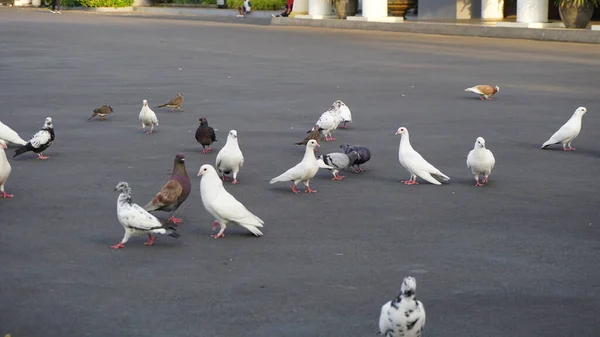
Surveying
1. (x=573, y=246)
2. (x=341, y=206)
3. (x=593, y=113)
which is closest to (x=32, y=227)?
(x=341, y=206)

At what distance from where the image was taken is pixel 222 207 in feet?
29.0

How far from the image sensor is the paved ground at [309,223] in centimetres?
708

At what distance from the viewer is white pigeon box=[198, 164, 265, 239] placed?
8.85 meters

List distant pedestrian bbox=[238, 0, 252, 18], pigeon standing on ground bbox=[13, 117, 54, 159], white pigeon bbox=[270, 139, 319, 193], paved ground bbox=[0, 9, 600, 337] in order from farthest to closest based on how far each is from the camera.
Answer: distant pedestrian bbox=[238, 0, 252, 18] → pigeon standing on ground bbox=[13, 117, 54, 159] → white pigeon bbox=[270, 139, 319, 193] → paved ground bbox=[0, 9, 600, 337]

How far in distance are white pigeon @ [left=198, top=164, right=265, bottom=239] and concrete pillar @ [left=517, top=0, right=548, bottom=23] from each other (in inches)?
1074

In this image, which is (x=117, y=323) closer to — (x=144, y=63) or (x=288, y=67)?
(x=288, y=67)

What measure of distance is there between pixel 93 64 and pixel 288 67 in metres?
4.91

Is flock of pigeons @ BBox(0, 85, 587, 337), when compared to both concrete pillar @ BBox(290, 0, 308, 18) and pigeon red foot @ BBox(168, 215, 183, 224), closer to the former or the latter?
pigeon red foot @ BBox(168, 215, 183, 224)

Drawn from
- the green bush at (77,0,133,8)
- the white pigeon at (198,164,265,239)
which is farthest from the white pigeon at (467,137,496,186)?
the green bush at (77,0,133,8)

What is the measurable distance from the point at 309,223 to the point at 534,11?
26679 mm

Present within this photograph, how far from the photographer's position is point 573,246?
8859 mm

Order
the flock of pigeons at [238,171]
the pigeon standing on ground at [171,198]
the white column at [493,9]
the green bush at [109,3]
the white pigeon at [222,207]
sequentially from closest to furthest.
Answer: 1. the flock of pigeons at [238,171]
2. the white pigeon at [222,207]
3. the pigeon standing on ground at [171,198]
4. the white column at [493,9]
5. the green bush at [109,3]

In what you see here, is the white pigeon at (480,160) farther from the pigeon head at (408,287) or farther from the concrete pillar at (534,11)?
the concrete pillar at (534,11)

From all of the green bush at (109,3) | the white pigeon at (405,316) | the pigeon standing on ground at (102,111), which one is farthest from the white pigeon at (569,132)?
the green bush at (109,3)
